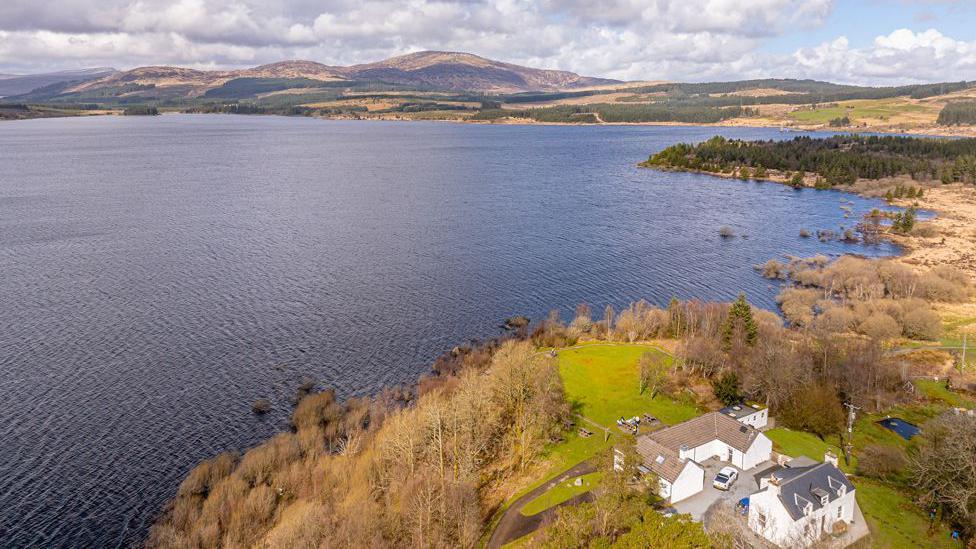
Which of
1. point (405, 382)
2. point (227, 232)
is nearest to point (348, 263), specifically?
point (227, 232)

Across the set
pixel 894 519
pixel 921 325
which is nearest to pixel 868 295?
pixel 921 325

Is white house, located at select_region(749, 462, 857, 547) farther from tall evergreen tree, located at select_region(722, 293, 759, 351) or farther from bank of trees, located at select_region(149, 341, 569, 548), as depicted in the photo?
tall evergreen tree, located at select_region(722, 293, 759, 351)

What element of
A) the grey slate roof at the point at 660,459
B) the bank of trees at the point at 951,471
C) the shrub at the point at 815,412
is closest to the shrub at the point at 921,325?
the shrub at the point at 815,412

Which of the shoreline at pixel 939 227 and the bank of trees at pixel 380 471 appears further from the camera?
the shoreline at pixel 939 227

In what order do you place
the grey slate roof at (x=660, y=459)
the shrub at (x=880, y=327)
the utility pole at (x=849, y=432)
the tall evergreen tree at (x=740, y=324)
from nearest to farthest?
the grey slate roof at (x=660, y=459)
the utility pole at (x=849, y=432)
the tall evergreen tree at (x=740, y=324)
the shrub at (x=880, y=327)

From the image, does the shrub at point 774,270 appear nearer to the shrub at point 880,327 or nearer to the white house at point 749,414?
the shrub at point 880,327

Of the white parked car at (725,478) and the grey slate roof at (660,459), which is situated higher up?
the grey slate roof at (660,459)

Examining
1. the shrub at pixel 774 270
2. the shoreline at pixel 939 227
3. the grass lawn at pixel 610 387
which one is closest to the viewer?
the grass lawn at pixel 610 387
